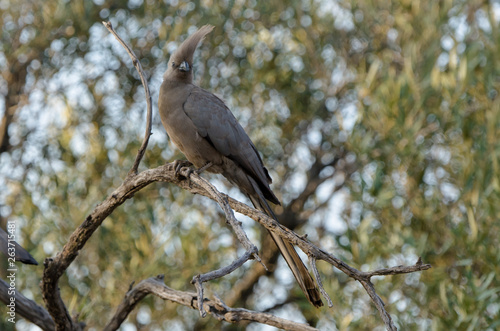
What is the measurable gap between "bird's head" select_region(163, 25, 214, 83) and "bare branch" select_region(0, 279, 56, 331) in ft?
6.31

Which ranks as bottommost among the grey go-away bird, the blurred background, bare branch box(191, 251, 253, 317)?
the blurred background

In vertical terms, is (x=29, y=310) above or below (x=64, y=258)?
below

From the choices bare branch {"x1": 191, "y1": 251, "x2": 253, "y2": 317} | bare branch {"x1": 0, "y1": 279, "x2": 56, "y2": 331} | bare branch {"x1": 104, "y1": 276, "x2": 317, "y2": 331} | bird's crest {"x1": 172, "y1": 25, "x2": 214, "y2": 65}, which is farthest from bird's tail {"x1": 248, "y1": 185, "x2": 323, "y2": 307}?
bird's crest {"x1": 172, "y1": 25, "x2": 214, "y2": 65}

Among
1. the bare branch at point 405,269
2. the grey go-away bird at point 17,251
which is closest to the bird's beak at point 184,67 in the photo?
the grey go-away bird at point 17,251

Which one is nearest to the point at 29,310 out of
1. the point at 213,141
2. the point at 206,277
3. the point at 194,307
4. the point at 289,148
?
the point at 194,307

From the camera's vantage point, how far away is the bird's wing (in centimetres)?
419

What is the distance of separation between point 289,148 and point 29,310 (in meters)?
4.33

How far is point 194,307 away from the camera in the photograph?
3248 mm

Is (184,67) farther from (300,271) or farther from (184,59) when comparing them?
(300,271)

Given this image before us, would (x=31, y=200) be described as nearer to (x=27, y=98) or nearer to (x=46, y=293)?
(x=27, y=98)

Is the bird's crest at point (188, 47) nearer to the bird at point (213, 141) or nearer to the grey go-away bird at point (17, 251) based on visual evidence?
the bird at point (213, 141)

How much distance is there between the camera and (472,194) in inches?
198

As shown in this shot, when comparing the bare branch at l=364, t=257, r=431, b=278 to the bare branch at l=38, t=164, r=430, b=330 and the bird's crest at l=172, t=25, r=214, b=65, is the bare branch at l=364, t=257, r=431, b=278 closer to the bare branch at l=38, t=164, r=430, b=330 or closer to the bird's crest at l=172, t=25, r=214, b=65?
the bare branch at l=38, t=164, r=430, b=330

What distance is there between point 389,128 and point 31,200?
11.2 feet
